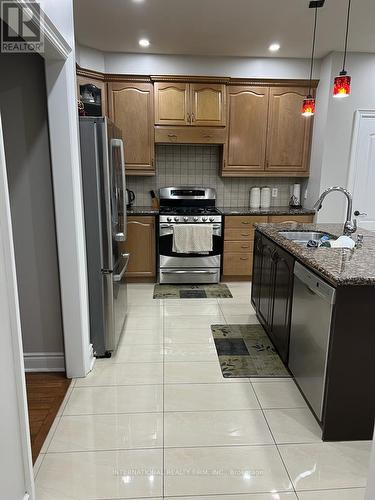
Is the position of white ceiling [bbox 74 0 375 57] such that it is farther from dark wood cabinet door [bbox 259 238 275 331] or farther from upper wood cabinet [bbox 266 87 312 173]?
dark wood cabinet door [bbox 259 238 275 331]

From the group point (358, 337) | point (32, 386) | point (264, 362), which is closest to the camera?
point (358, 337)

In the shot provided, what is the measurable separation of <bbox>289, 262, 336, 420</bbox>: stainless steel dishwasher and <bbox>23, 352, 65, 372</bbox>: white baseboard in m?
1.63

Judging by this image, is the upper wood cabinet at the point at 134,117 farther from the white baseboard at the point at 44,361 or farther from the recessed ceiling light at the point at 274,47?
the white baseboard at the point at 44,361

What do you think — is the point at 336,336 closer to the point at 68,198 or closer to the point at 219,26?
the point at 68,198

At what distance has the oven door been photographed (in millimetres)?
4296

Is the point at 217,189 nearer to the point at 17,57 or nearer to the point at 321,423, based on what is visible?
the point at 17,57

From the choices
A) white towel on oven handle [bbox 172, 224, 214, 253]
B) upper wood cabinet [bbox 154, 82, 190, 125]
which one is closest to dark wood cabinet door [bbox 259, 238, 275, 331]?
white towel on oven handle [bbox 172, 224, 214, 253]

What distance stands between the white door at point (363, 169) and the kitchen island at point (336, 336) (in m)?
2.25

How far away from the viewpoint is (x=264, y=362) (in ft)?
8.79

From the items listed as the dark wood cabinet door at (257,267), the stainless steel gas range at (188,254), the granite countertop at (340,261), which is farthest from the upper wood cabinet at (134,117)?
the granite countertop at (340,261)

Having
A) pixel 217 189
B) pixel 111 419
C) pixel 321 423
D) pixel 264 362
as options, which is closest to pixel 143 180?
pixel 217 189

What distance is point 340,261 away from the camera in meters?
2.05

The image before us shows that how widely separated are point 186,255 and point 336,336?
8.90ft

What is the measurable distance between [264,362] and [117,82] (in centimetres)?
359
